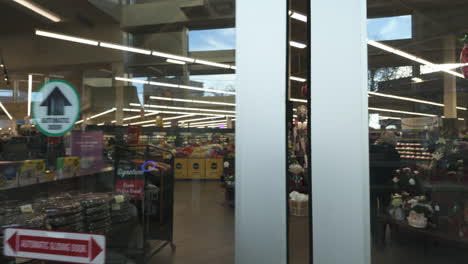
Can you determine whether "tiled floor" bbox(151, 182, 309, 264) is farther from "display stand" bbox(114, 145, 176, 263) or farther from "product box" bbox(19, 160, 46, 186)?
"product box" bbox(19, 160, 46, 186)

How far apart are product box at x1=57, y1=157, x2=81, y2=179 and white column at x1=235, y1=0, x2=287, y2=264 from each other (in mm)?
971

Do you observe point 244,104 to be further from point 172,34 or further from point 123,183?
point 123,183

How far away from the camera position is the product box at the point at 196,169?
4.79 ft

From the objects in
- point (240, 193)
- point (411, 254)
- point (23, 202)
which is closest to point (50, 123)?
point (23, 202)

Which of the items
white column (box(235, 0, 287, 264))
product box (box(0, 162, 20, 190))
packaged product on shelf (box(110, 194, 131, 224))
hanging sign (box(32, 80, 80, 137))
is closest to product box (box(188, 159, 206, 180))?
packaged product on shelf (box(110, 194, 131, 224))

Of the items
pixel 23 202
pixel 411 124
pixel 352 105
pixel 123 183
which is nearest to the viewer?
pixel 352 105

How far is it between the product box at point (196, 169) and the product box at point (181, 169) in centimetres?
2

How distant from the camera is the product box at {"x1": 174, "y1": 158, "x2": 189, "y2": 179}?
145cm

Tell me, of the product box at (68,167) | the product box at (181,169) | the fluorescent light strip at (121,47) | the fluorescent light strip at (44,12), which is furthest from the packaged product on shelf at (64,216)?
the fluorescent light strip at (44,12)

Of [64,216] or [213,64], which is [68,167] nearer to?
[64,216]

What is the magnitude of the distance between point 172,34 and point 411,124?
11.7ft

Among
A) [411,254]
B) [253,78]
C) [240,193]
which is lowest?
[411,254]

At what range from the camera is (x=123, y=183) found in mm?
1378

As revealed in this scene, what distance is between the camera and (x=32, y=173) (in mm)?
1347
